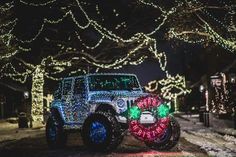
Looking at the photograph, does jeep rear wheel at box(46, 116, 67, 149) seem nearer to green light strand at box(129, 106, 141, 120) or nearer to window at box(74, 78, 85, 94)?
window at box(74, 78, 85, 94)

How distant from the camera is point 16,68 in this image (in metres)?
39.0

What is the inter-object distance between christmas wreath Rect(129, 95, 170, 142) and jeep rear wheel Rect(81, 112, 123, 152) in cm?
45

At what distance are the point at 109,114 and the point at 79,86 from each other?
2442 millimetres

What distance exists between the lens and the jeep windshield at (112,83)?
15.9 meters

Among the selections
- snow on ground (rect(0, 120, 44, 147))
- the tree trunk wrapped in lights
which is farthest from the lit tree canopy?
snow on ground (rect(0, 120, 44, 147))

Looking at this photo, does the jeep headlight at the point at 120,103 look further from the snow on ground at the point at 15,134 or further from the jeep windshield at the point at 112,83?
the snow on ground at the point at 15,134

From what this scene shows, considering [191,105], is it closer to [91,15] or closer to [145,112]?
[91,15]

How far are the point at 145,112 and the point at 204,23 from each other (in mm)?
11589

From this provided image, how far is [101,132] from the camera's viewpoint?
46.1ft

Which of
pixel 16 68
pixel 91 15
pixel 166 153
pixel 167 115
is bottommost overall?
pixel 166 153

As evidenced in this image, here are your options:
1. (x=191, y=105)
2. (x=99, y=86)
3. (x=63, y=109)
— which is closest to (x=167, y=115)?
(x=99, y=86)

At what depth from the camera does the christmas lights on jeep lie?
13.7 metres

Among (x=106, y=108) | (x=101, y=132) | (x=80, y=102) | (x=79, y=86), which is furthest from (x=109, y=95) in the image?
(x=79, y=86)

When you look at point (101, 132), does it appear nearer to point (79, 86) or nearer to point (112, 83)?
point (112, 83)
